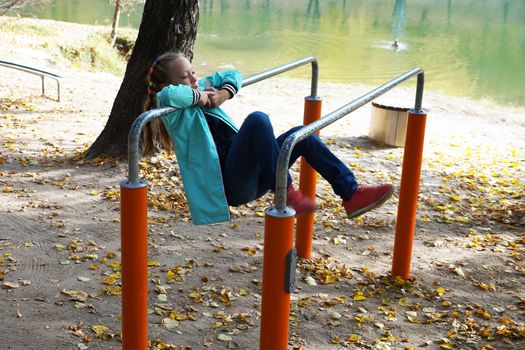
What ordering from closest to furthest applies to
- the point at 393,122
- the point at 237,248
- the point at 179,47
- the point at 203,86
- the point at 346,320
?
the point at 203,86
the point at 346,320
the point at 237,248
the point at 179,47
the point at 393,122

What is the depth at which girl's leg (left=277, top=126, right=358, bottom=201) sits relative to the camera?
3023 mm

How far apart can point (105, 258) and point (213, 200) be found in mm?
1487

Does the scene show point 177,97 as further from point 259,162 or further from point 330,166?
point 330,166

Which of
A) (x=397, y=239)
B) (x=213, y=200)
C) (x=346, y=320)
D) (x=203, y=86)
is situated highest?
(x=203, y=86)

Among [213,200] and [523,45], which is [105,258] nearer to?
[213,200]

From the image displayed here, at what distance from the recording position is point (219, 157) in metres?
3.10

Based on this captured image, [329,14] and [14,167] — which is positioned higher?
[329,14]

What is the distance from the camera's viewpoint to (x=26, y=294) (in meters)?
3.56

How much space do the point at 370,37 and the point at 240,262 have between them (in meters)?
20.8

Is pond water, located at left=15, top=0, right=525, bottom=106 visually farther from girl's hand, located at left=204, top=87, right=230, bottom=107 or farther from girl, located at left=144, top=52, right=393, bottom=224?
girl's hand, located at left=204, top=87, right=230, bottom=107

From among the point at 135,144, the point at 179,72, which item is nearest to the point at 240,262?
the point at 179,72

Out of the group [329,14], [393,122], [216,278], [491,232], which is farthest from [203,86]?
[329,14]

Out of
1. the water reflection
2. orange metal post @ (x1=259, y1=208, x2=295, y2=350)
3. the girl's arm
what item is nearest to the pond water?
the water reflection

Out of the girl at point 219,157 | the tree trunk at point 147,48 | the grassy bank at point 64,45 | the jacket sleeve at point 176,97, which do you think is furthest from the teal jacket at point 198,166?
the grassy bank at point 64,45
